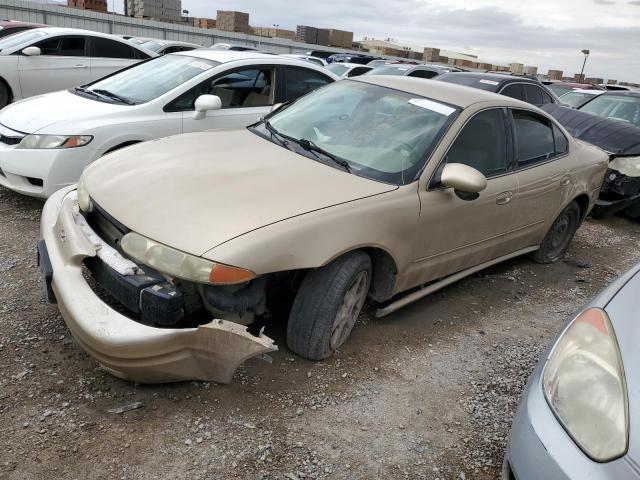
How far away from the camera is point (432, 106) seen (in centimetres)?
347

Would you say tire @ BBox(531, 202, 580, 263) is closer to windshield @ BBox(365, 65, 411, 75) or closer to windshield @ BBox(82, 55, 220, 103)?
windshield @ BBox(82, 55, 220, 103)

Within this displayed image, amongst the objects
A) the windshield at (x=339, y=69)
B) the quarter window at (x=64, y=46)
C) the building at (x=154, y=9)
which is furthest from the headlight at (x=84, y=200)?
the building at (x=154, y=9)

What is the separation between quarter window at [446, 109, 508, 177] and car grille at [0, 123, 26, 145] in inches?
138

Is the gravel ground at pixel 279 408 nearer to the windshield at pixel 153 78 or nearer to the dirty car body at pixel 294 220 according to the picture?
the dirty car body at pixel 294 220

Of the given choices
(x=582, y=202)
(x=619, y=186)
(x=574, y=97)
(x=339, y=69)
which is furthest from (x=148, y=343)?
(x=339, y=69)

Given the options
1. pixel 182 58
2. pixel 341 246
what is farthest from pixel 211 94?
pixel 341 246

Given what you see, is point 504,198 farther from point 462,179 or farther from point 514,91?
point 514,91

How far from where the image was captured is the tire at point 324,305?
8.80 feet

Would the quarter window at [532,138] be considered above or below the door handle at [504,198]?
above

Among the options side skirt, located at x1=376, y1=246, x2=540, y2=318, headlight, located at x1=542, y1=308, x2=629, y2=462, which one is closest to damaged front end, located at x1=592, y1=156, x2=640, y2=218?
side skirt, located at x1=376, y1=246, x2=540, y2=318

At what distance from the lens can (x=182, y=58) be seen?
217 inches

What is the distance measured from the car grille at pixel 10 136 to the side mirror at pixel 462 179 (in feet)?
11.5

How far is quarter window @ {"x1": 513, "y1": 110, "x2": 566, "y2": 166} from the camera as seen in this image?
3869 mm

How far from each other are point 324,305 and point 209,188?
2.78 feet
